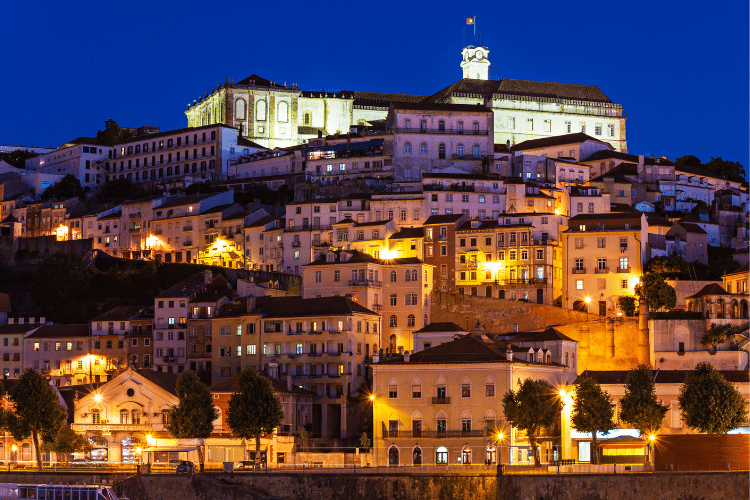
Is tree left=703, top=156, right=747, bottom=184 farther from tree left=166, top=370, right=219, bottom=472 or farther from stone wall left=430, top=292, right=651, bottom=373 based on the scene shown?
tree left=166, top=370, right=219, bottom=472

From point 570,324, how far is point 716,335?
949cm

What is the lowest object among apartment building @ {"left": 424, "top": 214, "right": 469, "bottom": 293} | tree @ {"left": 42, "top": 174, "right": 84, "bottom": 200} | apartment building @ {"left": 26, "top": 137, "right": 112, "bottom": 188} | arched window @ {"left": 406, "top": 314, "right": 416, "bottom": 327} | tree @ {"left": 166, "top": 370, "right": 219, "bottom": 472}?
tree @ {"left": 166, "top": 370, "right": 219, "bottom": 472}

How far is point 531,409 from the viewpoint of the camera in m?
62.3

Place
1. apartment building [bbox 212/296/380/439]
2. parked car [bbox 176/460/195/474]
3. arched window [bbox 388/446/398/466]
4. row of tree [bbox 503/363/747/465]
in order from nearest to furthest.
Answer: parked car [bbox 176/460/195/474]
row of tree [bbox 503/363/747/465]
arched window [bbox 388/446/398/466]
apartment building [bbox 212/296/380/439]

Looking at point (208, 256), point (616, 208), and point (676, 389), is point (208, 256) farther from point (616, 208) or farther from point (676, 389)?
point (676, 389)

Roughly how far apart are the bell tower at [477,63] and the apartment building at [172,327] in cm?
6261

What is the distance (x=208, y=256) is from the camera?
105062mm

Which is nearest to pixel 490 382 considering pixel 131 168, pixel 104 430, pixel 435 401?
pixel 435 401

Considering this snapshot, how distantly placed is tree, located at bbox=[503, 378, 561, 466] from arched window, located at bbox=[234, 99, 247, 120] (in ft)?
241

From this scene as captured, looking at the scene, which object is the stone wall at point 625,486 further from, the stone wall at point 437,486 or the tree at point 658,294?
the tree at point 658,294

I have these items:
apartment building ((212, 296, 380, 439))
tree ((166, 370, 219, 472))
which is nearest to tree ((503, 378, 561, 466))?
apartment building ((212, 296, 380, 439))

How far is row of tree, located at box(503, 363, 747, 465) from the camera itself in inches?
2468

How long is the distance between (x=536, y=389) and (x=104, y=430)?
85.9 ft

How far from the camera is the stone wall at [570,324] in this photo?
78.5m
